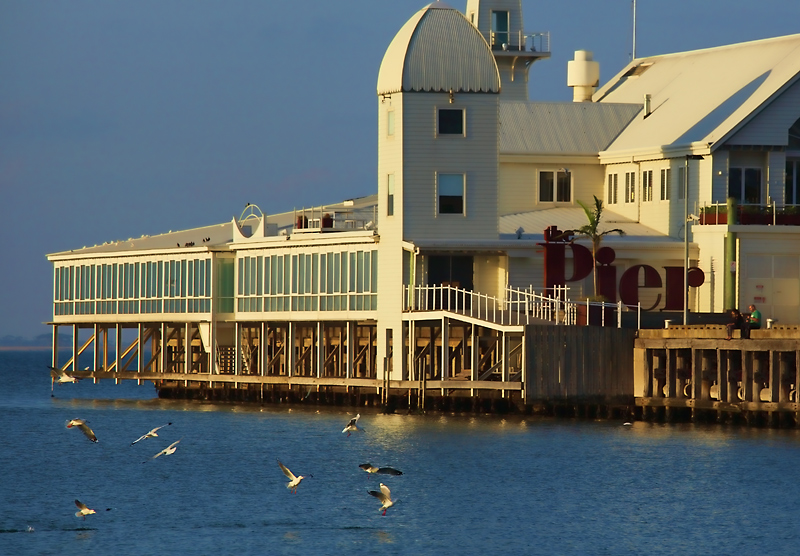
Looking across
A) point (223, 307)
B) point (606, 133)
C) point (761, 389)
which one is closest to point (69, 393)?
point (223, 307)

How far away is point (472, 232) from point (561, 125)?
14.2 m

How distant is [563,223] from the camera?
73.6 m

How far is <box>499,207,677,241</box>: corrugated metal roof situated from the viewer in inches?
2844

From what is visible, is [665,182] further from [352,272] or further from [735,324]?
[735,324]

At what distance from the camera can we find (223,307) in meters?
78.6

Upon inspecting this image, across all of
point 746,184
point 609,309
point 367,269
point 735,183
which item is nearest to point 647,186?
point 735,183

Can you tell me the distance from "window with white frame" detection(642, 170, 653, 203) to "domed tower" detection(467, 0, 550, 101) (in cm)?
1406

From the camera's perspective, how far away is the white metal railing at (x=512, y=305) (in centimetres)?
6266

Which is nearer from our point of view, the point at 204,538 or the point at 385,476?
the point at 204,538

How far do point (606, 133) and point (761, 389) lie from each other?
81.0 ft

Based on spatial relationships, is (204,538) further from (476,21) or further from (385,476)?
(476,21)

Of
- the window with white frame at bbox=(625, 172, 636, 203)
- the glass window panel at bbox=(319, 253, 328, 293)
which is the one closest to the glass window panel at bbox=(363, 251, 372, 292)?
the glass window panel at bbox=(319, 253, 328, 293)

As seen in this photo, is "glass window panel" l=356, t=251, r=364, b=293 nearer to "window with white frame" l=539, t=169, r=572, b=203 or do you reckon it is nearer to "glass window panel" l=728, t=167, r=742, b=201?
"window with white frame" l=539, t=169, r=572, b=203

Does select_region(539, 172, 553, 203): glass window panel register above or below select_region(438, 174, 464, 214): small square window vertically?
above
